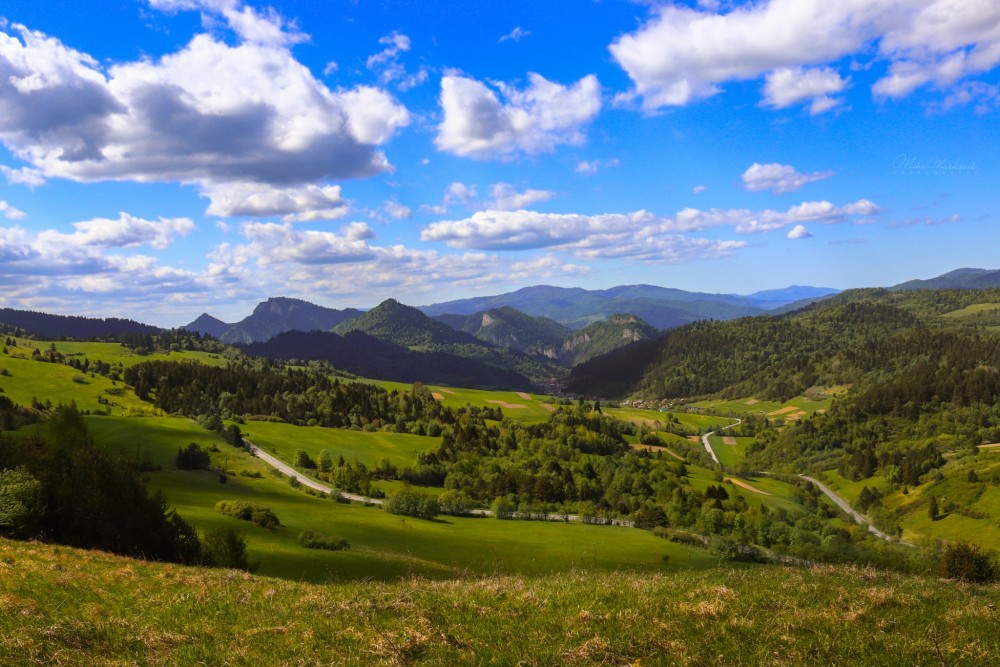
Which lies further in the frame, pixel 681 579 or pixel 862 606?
pixel 681 579

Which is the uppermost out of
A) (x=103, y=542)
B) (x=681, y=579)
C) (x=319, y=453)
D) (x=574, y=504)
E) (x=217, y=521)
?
(x=681, y=579)

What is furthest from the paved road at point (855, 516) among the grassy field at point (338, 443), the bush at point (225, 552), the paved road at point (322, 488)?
the bush at point (225, 552)

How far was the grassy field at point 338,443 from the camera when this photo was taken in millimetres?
147500

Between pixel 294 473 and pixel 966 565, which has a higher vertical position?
pixel 966 565

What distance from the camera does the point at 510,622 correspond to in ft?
45.1

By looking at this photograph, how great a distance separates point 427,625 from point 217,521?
5357cm

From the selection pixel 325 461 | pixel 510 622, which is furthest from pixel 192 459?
pixel 510 622

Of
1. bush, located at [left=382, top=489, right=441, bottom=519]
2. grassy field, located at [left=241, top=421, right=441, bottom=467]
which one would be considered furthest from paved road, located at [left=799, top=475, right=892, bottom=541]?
grassy field, located at [left=241, top=421, right=441, bottom=467]

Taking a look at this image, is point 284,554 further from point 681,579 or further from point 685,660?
point 685,660

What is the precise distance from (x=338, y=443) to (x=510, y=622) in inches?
6009

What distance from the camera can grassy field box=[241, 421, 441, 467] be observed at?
148 m

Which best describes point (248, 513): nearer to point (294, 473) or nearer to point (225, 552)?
point (225, 552)

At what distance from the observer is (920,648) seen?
11.6 m

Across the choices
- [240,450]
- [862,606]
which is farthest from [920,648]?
[240,450]
